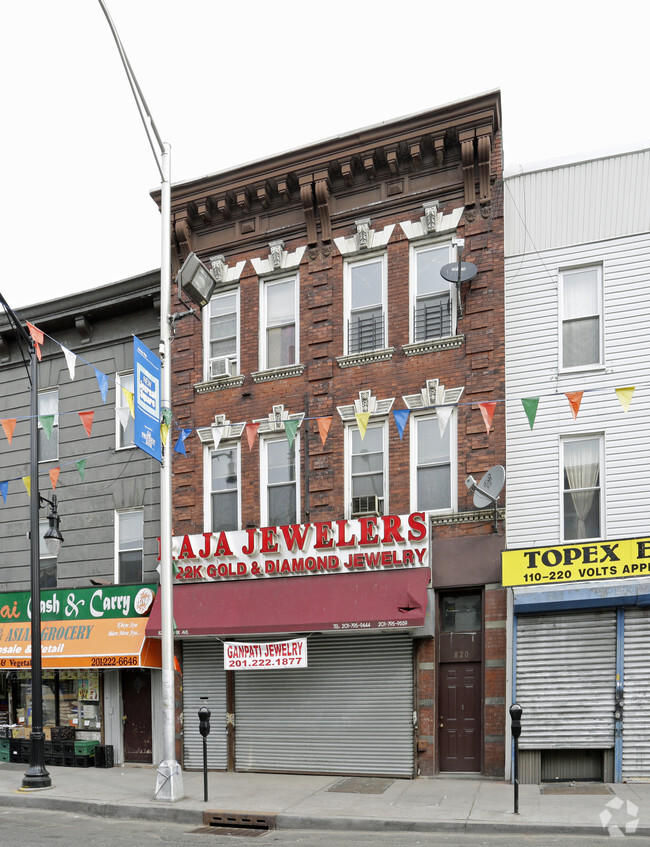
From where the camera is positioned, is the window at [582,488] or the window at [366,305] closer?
the window at [582,488]

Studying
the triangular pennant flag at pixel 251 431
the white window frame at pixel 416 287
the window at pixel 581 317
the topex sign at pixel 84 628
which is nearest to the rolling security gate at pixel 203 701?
the topex sign at pixel 84 628

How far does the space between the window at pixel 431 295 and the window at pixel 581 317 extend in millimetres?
2069

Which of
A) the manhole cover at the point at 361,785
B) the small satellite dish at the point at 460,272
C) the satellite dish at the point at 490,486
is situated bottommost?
the manhole cover at the point at 361,785

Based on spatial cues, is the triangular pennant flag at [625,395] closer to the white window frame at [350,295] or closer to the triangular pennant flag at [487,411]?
the triangular pennant flag at [487,411]

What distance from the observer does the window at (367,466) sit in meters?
17.5

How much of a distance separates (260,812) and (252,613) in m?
4.65

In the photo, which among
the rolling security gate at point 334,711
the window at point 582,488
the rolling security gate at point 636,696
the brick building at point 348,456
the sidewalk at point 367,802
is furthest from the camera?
the rolling security gate at point 334,711

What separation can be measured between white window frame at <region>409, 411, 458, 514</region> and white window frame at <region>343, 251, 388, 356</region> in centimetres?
167

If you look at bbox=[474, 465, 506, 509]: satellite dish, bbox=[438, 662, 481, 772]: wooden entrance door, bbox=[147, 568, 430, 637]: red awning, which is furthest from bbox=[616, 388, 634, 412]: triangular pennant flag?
bbox=[438, 662, 481, 772]: wooden entrance door

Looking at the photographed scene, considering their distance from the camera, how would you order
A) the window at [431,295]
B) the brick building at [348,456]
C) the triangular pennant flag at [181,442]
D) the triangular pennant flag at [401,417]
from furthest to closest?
the triangular pennant flag at [181,442] → the window at [431,295] → the brick building at [348,456] → the triangular pennant flag at [401,417]

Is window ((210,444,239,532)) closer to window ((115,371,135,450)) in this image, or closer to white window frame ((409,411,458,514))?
window ((115,371,135,450))

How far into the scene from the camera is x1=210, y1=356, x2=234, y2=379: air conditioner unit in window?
751 inches

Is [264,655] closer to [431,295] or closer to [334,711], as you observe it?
[334,711]

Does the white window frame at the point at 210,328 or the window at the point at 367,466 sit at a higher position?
the white window frame at the point at 210,328
